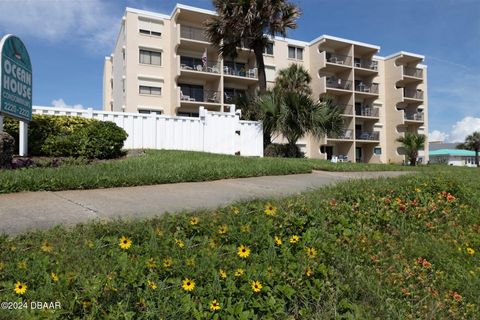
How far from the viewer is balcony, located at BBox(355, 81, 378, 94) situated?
40.8 meters

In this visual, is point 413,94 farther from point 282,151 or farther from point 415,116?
point 282,151

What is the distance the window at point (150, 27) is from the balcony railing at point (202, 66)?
11.4 ft

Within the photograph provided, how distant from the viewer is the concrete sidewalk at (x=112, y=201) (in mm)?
4105

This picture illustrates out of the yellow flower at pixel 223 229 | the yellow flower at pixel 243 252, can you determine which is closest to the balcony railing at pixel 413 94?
the yellow flower at pixel 223 229

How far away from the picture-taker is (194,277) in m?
2.82

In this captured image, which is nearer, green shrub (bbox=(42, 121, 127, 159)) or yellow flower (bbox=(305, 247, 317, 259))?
yellow flower (bbox=(305, 247, 317, 259))

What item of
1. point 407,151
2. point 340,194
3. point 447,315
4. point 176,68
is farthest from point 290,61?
point 447,315

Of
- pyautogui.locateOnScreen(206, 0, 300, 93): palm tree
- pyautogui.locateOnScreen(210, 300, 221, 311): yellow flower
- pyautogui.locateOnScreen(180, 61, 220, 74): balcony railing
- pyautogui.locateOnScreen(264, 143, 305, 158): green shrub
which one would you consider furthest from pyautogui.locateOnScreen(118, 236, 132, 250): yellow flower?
pyautogui.locateOnScreen(180, 61, 220, 74): balcony railing

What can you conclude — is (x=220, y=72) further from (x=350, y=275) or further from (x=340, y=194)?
(x=350, y=275)

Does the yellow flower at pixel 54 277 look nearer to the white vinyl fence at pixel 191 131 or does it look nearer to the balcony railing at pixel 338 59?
the white vinyl fence at pixel 191 131

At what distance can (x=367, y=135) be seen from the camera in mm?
40688

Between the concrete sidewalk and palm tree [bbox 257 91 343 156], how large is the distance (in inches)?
407

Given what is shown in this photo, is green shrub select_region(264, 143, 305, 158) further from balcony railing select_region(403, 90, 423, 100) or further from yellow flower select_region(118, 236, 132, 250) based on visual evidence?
balcony railing select_region(403, 90, 423, 100)

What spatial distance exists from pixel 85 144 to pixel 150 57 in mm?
22037
